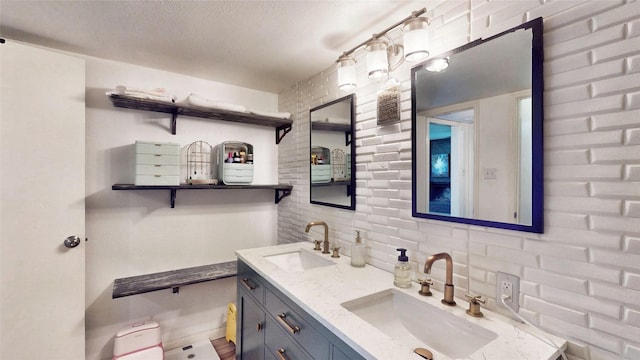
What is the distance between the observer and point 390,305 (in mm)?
1231

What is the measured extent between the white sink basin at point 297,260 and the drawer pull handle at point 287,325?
1.75ft

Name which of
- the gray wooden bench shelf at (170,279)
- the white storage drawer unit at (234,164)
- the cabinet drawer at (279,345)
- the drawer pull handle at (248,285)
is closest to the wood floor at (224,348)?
the gray wooden bench shelf at (170,279)

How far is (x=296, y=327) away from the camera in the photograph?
1.15 meters

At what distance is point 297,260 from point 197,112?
1.37m

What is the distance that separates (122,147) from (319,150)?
144 cm

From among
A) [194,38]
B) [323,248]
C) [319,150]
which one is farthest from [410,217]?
[194,38]

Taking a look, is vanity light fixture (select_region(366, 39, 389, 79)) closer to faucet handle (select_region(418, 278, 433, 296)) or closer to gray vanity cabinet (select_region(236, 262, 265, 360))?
faucet handle (select_region(418, 278, 433, 296))

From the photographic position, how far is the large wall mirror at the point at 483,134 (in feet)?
3.05

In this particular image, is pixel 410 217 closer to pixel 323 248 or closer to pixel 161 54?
pixel 323 248

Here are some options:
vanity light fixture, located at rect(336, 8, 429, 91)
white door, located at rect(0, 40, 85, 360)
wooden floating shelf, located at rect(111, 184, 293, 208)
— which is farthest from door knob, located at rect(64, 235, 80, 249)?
vanity light fixture, located at rect(336, 8, 429, 91)

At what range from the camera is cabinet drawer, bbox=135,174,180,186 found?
71.0 inches

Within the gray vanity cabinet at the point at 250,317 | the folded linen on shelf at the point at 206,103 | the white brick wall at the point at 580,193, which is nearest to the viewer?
the white brick wall at the point at 580,193

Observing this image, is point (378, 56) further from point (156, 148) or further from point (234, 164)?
point (156, 148)

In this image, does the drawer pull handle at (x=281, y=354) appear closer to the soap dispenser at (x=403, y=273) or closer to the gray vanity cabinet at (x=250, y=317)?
the gray vanity cabinet at (x=250, y=317)
